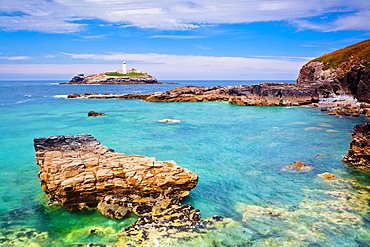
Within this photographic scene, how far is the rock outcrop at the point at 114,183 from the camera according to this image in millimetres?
11188

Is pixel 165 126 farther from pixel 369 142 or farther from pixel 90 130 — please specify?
pixel 369 142

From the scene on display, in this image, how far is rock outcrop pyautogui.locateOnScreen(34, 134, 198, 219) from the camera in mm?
11188

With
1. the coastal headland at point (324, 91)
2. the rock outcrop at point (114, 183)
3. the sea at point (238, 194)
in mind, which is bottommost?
the sea at point (238, 194)

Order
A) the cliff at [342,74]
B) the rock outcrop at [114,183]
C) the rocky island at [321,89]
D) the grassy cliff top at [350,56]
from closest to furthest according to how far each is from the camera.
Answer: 1. the rock outcrop at [114,183]
2. the cliff at [342,74]
3. the rocky island at [321,89]
4. the grassy cliff top at [350,56]

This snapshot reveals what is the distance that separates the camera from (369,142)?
17.0m

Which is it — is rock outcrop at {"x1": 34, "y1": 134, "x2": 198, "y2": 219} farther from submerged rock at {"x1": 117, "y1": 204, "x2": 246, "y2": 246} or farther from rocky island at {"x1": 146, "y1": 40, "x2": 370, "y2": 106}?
rocky island at {"x1": 146, "y1": 40, "x2": 370, "y2": 106}

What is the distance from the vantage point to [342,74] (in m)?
57.8

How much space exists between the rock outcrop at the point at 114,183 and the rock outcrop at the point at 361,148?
11.9 meters

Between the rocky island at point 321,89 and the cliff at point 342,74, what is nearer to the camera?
the cliff at point 342,74

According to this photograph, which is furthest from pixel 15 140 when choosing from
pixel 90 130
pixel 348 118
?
pixel 348 118

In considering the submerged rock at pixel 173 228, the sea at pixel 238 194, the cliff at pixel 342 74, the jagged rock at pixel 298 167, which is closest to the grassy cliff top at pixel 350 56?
the cliff at pixel 342 74

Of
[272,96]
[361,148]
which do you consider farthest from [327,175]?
[272,96]

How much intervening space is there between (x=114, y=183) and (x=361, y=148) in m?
15.4

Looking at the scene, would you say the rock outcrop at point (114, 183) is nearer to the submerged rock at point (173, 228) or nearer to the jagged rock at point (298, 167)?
the submerged rock at point (173, 228)
